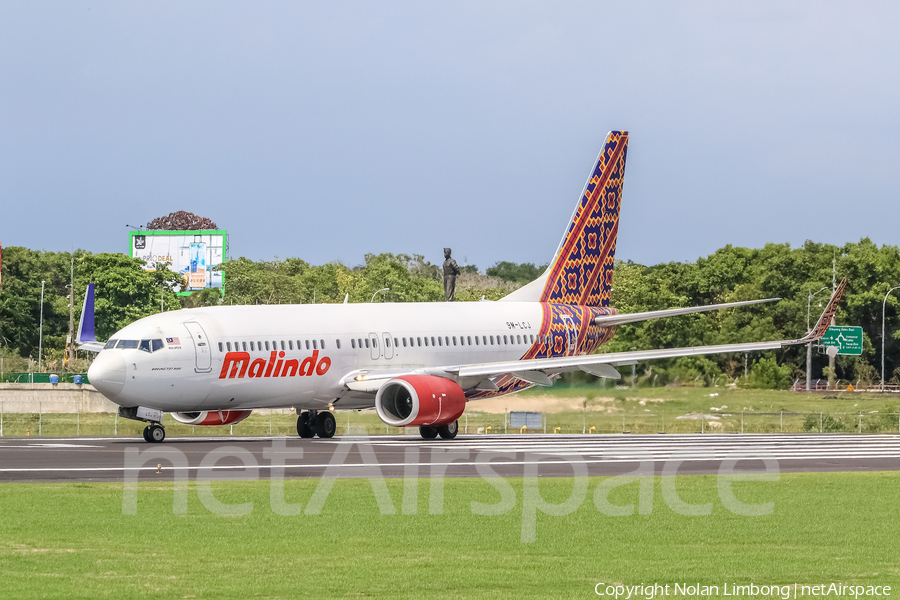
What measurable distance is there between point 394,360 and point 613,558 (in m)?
26.8

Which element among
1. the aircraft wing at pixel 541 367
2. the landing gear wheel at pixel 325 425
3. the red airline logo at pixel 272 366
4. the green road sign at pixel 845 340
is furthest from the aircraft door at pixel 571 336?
the green road sign at pixel 845 340

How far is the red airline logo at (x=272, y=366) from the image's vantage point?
1439 inches

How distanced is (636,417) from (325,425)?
1263 cm

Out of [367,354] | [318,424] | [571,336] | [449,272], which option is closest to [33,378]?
[449,272]

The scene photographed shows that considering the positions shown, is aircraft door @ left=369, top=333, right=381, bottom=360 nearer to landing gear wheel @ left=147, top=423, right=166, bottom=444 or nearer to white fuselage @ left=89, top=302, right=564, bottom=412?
white fuselage @ left=89, top=302, right=564, bottom=412

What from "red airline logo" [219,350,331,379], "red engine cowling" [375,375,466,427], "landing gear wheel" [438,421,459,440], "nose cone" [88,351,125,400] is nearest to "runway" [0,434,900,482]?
"landing gear wheel" [438,421,459,440]

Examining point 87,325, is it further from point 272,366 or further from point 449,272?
point 449,272

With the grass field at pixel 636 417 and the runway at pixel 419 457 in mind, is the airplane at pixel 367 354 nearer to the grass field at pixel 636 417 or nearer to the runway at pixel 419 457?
the runway at pixel 419 457

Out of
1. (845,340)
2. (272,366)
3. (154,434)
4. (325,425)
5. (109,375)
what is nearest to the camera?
(109,375)

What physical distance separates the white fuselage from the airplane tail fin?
3.81 metres

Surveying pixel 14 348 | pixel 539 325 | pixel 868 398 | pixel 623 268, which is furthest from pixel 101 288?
pixel 539 325

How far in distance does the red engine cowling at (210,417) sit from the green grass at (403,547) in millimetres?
16938

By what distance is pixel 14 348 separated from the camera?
4377 inches

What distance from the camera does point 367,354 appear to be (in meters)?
40.4
